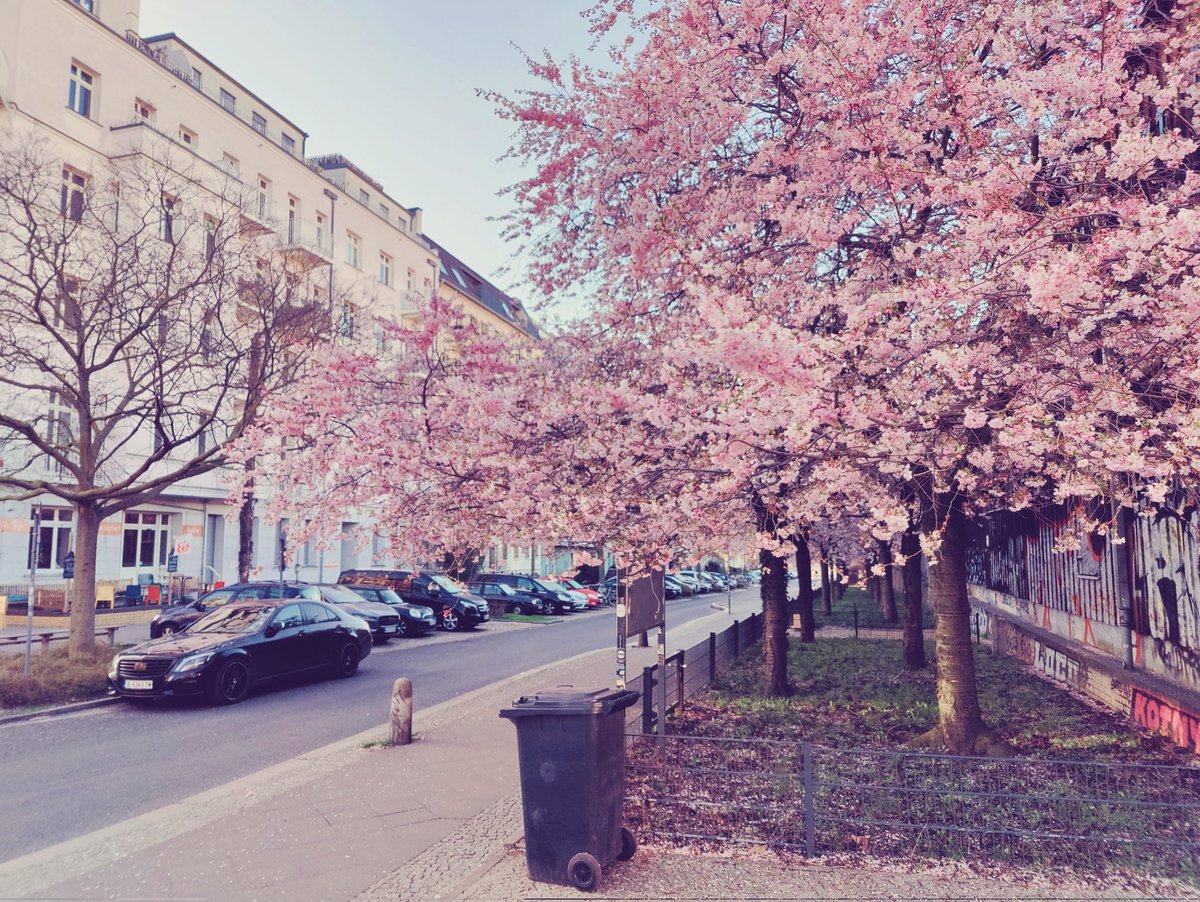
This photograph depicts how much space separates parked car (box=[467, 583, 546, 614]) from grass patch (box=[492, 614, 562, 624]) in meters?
0.37

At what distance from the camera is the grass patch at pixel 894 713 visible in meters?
7.99

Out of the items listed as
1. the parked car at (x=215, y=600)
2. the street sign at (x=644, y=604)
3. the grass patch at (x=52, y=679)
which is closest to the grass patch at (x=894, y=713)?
the street sign at (x=644, y=604)

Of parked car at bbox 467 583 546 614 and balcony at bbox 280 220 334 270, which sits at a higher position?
balcony at bbox 280 220 334 270

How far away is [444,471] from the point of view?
8.91 metres

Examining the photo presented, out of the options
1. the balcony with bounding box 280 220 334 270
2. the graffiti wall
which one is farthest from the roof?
the graffiti wall

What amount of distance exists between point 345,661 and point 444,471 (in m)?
7.98

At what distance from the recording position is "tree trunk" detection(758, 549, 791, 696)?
11.2 metres

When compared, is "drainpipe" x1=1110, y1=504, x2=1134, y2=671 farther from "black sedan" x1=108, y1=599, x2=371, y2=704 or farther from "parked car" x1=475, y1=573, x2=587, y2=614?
"parked car" x1=475, y1=573, x2=587, y2=614

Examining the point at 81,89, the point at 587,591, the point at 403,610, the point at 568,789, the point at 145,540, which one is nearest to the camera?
the point at 568,789

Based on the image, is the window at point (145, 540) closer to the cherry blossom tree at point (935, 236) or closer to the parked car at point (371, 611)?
the parked car at point (371, 611)

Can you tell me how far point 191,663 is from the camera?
11.8 meters

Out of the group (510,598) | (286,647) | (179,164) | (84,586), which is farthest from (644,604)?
(510,598)

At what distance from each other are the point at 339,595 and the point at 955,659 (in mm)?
16608

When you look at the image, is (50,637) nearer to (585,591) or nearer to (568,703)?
(568,703)
